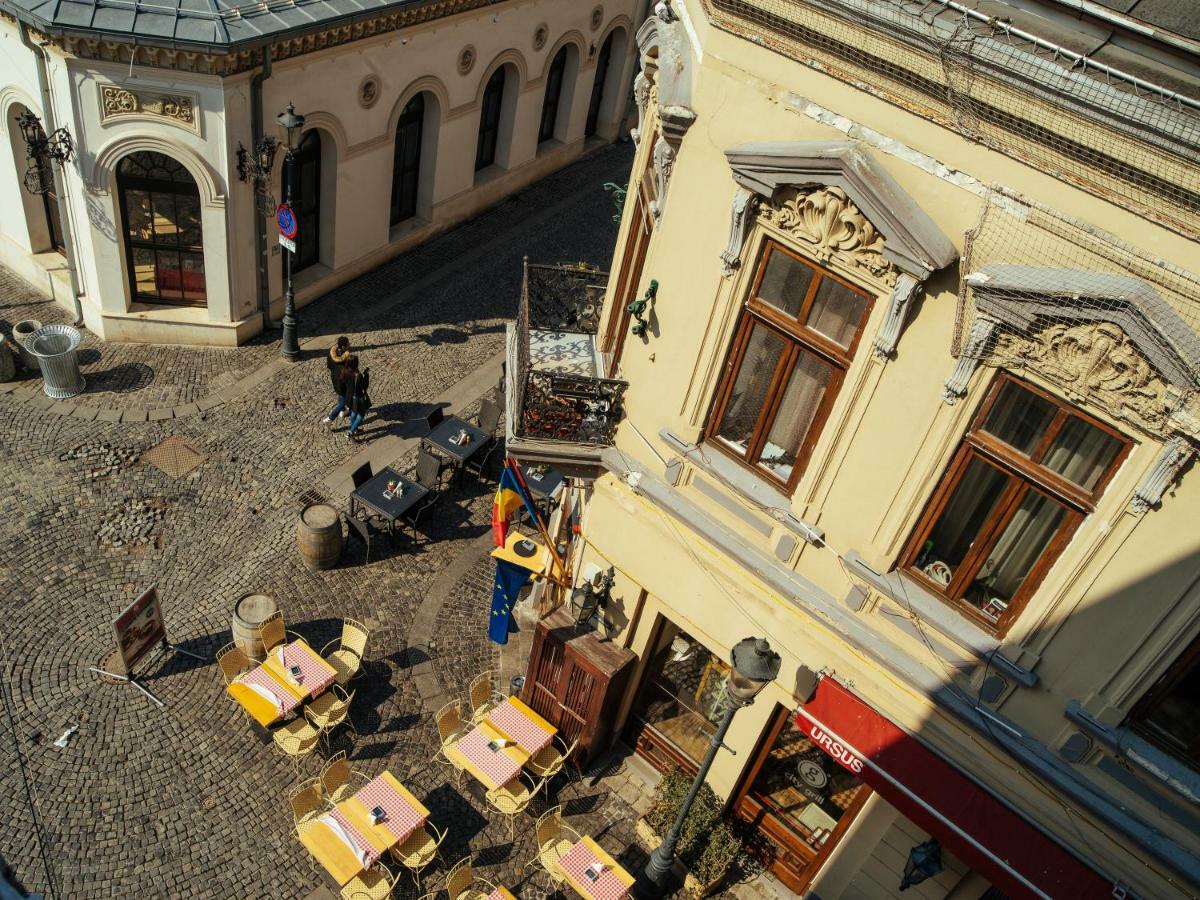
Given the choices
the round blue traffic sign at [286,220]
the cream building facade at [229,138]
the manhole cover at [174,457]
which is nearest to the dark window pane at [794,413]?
the manhole cover at [174,457]

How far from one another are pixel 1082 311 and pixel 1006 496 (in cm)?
201

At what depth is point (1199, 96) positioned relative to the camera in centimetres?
707

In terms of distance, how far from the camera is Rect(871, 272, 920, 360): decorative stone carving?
8.52m

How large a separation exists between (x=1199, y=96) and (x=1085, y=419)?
254cm

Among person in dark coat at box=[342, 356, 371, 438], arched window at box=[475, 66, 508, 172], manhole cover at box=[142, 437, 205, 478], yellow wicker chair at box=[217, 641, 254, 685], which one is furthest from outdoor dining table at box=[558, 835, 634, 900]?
arched window at box=[475, 66, 508, 172]

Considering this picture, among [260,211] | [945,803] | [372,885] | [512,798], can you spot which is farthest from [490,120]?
[945,803]

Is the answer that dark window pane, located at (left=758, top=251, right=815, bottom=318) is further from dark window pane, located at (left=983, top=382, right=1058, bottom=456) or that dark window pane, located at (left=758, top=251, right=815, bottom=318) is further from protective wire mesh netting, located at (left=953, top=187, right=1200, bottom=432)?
dark window pane, located at (left=983, top=382, right=1058, bottom=456)

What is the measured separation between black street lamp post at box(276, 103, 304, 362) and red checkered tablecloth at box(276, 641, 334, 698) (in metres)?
7.85

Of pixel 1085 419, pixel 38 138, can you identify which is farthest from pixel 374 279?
pixel 1085 419

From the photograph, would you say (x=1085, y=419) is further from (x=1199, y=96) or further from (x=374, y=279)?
(x=374, y=279)

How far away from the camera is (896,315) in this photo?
28.7 ft

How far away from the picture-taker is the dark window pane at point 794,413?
988cm

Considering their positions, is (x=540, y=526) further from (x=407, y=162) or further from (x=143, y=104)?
(x=407, y=162)

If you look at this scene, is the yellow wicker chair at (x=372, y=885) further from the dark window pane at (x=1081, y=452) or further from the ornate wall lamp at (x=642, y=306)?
the dark window pane at (x=1081, y=452)
